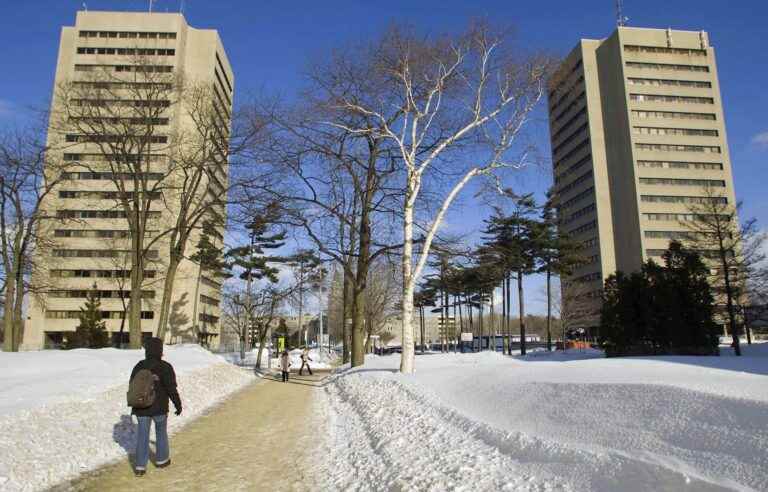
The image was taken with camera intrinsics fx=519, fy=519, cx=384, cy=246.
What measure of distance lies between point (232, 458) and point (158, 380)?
158 centimetres

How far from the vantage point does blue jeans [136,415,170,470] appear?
6496 mm

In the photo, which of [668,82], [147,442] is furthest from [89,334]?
[668,82]

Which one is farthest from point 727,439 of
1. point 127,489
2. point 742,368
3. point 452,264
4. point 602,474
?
point 452,264

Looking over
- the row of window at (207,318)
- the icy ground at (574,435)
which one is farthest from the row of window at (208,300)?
the icy ground at (574,435)

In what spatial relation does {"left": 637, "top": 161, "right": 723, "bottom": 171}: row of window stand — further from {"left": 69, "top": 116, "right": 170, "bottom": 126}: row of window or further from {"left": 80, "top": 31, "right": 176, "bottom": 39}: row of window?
{"left": 69, "top": 116, "right": 170, "bottom": 126}: row of window

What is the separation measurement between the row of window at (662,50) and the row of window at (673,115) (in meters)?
11.2

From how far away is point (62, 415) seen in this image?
8.72 metres

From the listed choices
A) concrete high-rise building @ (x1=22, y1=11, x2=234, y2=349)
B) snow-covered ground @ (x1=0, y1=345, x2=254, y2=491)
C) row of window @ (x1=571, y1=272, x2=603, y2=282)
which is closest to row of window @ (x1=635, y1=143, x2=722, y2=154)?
row of window @ (x1=571, y1=272, x2=603, y2=282)

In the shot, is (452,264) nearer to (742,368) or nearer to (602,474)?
(742,368)

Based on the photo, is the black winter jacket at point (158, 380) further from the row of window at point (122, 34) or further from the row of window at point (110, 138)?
the row of window at point (122, 34)

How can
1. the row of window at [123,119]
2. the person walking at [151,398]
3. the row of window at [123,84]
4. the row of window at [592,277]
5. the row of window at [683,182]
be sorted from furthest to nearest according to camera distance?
the row of window at [592,277], the row of window at [683,182], the row of window at [123,119], the row of window at [123,84], the person walking at [151,398]

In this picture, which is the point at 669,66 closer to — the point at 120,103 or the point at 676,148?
the point at 676,148

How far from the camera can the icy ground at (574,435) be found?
13.3 ft

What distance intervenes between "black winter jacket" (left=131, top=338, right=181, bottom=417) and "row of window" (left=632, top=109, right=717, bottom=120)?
92.6 metres
